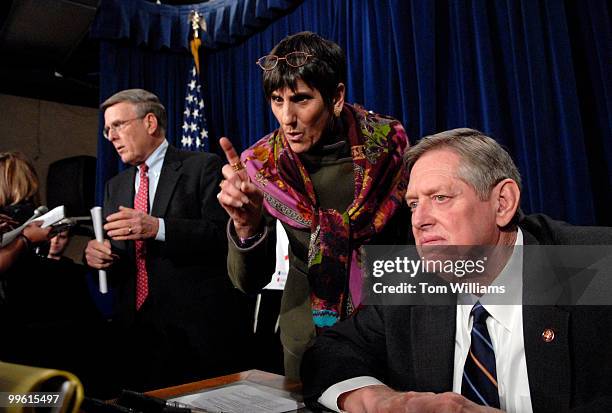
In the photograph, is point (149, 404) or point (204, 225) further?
point (204, 225)

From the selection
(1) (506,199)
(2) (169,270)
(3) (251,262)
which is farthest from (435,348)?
(2) (169,270)

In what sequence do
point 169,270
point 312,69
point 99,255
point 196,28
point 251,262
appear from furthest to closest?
1. point 196,28
2. point 169,270
3. point 99,255
4. point 312,69
5. point 251,262

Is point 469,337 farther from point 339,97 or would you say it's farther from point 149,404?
point 339,97

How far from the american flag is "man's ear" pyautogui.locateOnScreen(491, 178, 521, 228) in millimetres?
3578

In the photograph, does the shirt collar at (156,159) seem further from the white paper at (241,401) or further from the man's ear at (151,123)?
the white paper at (241,401)

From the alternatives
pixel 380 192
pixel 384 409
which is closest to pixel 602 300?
pixel 384 409

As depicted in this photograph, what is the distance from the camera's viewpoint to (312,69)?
66.3 inches

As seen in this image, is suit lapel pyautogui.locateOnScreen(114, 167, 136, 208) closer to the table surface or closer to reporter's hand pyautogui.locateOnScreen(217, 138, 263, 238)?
reporter's hand pyautogui.locateOnScreen(217, 138, 263, 238)

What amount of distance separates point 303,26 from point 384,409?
10.4 feet

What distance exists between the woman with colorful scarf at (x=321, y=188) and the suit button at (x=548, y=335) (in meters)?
0.71

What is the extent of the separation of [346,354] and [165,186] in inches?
56.5

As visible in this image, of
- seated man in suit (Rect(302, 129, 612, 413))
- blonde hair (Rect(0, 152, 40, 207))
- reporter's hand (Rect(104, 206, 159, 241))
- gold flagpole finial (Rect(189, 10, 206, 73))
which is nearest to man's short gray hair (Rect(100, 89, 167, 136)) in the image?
blonde hair (Rect(0, 152, 40, 207))

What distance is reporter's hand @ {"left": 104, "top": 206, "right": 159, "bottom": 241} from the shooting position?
79.5 inches

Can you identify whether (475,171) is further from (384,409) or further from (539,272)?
(384,409)
